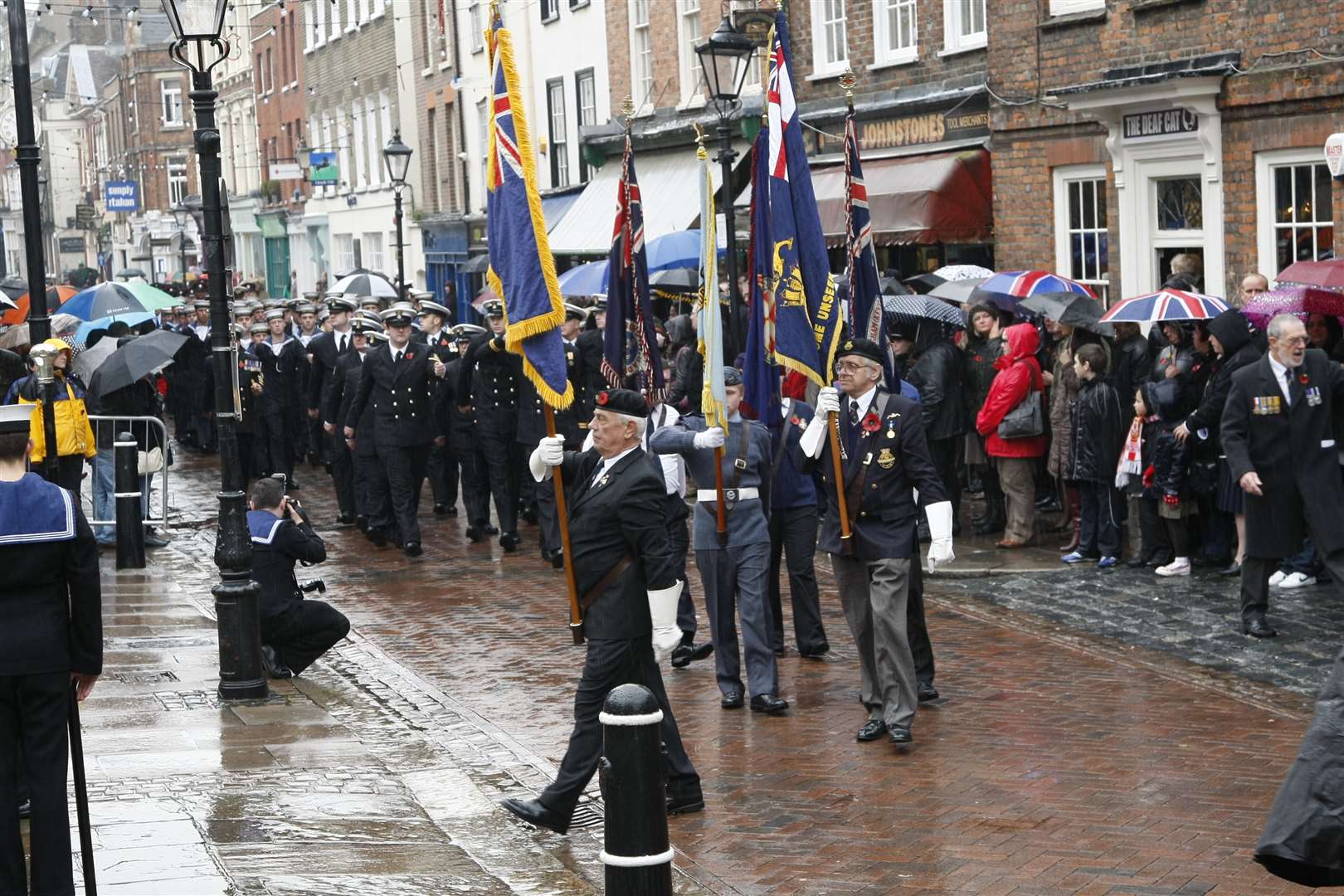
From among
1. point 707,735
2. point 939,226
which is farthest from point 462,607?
point 939,226

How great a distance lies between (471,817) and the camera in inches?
322

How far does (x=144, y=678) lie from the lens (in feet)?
36.7

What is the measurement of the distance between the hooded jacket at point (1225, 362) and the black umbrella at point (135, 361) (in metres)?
9.38

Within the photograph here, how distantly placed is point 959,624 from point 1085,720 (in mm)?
2813

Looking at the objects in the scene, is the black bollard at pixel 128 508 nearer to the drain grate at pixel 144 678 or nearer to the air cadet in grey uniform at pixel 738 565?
the drain grate at pixel 144 678

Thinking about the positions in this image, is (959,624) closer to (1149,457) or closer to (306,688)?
(1149,457)

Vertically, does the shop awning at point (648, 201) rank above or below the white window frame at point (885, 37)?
below

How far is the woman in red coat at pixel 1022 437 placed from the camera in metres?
14.6

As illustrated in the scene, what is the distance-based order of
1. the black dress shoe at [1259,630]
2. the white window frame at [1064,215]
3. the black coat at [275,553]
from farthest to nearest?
the white window frame at [1064,215]
the black coat at [275,553]
the black dress shoe at [1259,630]

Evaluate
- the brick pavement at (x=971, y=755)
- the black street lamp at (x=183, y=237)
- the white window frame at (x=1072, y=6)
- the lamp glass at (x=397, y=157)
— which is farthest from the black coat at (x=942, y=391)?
the black street lamp at (x=183, y=237)

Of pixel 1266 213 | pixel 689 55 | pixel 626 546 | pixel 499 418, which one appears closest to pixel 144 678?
pixel 626 546

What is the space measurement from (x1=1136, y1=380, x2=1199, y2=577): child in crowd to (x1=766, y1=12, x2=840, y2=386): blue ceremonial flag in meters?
3.18

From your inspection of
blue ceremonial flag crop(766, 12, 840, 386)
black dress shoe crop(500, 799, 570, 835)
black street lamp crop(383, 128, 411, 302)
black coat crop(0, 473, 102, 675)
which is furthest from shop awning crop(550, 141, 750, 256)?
black coat crop(0, 473, 102, 675)

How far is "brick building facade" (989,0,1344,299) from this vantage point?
16.2 m
